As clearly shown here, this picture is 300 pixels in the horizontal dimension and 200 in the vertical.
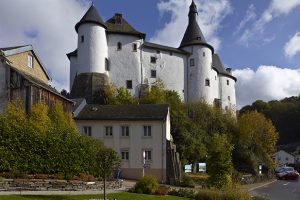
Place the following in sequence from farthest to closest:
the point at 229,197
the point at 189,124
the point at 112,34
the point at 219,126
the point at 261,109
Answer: the point at 261,109, the point at 112,34, the point at 219,126, the point at 189,124, the point at 229,197

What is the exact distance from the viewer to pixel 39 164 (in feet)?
91.0

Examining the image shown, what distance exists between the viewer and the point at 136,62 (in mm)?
73750

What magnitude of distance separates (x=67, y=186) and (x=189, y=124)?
34.7 m

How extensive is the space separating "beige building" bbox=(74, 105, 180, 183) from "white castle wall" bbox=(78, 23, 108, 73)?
24.3 meters

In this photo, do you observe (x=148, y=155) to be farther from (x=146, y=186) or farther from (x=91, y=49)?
(x=91, y=49)

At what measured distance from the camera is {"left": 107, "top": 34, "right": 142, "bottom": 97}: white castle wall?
236 ft

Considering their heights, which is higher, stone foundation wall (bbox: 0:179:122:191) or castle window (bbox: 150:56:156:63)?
castle window (bbox: 150:56:156:63)

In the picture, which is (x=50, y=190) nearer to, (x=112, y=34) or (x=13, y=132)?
(x=13, y=132)

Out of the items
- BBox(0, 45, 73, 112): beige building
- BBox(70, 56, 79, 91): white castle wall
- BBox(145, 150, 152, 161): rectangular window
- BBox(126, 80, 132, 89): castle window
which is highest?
BBox(70, 56, 79, 91): white castle wall

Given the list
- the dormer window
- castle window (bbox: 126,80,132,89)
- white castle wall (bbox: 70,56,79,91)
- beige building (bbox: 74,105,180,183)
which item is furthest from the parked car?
white castle wall (bbox: 70,56,79,91)

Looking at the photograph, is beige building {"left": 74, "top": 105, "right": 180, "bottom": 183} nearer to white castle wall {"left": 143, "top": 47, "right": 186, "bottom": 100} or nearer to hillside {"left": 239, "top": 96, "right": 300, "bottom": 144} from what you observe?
white castle wall {"left": 143, "top": 47, "right": 186, "bottom": 100}

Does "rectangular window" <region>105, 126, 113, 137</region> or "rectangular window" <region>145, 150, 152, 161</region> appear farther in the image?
"rectangular window" <region>105, 126, 113, 137</region>

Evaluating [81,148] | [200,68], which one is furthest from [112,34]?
[81,148]

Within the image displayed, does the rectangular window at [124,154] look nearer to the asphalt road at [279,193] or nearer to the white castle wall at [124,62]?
the asphalt road at [279,193]
